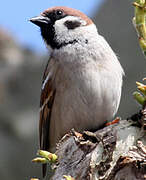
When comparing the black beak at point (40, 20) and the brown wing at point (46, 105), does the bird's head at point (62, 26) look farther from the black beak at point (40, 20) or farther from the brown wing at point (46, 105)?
the brown wing at point (46, 105)

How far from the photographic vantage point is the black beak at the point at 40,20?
4.12 m

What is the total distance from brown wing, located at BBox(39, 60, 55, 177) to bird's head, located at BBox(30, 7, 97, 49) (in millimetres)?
233

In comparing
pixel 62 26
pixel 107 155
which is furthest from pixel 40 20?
pixel 107 155

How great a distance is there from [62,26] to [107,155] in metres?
1.95

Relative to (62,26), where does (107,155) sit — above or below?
below

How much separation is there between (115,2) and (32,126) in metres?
2.68

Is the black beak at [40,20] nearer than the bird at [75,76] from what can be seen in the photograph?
No

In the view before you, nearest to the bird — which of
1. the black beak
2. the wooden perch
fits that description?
the black beak

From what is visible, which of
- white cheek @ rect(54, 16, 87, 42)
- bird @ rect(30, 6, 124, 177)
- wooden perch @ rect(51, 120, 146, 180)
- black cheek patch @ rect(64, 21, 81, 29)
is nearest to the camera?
wooden perch @ rect(51, 120, 146, 180)

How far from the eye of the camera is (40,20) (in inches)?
163

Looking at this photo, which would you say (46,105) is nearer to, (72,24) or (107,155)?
(72,24)

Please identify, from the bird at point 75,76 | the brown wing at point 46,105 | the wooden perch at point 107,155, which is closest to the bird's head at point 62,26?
the bird at point 75,76

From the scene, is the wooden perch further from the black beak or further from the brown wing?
the black beak

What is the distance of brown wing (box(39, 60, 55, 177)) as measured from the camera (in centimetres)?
405
